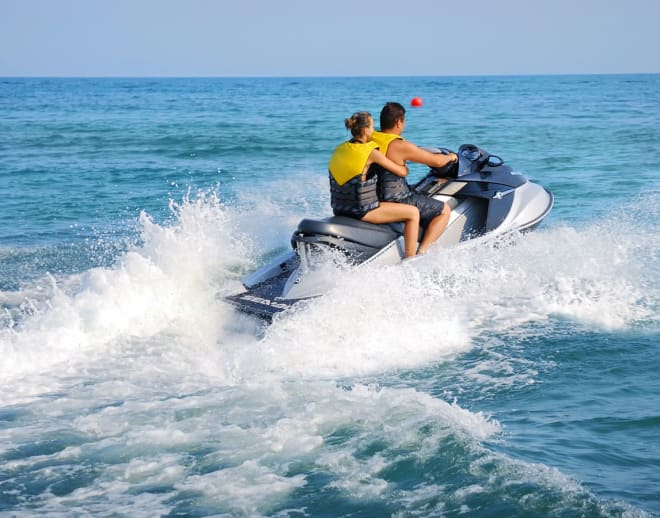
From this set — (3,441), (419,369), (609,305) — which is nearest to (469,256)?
(609,305)

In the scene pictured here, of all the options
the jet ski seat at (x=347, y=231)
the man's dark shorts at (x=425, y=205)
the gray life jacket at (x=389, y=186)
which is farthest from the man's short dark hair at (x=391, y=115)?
the jet ski seat at (x=347, y=231)

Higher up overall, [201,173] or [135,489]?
[201,173]

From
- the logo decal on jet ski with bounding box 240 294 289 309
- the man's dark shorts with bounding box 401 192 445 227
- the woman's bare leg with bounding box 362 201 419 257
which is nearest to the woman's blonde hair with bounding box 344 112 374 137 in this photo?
the woman's bare leg with bounding box 362 201 419 257

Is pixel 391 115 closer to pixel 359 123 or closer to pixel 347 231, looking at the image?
pixel 359 123

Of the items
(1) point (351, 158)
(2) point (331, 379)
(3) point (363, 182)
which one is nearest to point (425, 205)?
(3) point (363, 182)

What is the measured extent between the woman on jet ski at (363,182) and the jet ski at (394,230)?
95mm

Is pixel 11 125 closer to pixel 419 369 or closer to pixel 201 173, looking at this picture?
pixel 201 173

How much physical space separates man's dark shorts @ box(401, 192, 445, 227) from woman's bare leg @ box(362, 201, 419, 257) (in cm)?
11

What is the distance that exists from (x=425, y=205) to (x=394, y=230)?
35 centimetres

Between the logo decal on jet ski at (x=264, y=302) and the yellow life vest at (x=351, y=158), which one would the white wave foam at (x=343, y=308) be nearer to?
the logo decal on jet ski at (x=264, y=302)

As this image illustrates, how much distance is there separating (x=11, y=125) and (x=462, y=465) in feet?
87.7

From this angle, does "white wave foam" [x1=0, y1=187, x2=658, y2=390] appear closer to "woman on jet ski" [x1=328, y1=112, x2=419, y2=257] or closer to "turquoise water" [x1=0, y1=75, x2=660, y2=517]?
"turquoise water" [x1=0, y1=75, x2=660, y2=517]

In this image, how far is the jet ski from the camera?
5.95 meters

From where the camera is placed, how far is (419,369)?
5.32 metres
